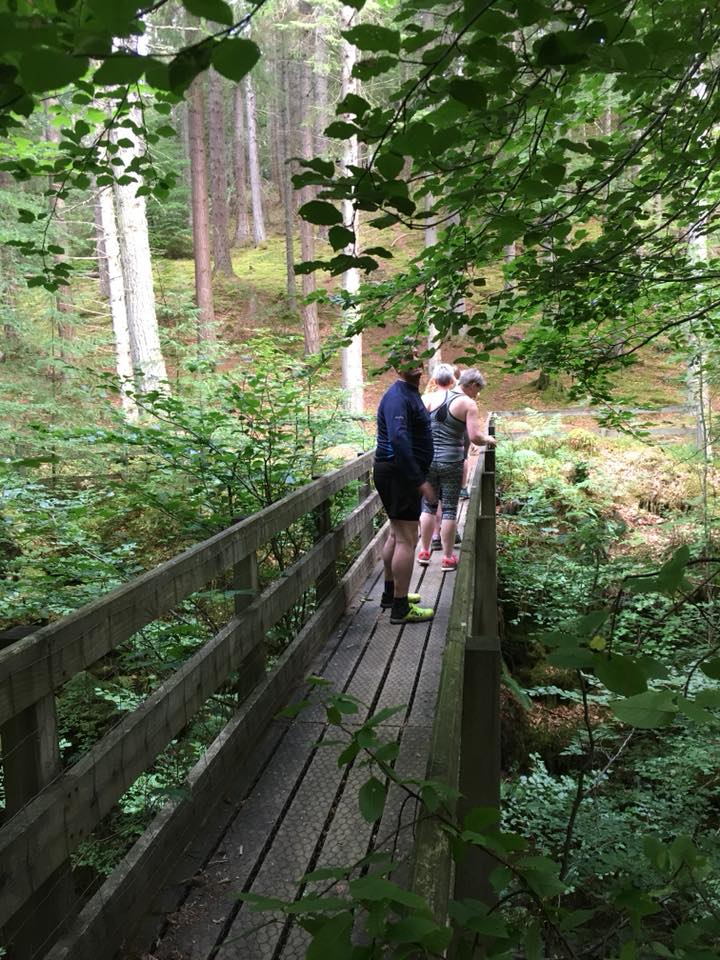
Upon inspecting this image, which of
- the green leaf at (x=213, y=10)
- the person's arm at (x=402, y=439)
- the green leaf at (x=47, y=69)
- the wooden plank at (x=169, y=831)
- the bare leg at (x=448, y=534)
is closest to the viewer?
the green leaf at (x=47, y=69)

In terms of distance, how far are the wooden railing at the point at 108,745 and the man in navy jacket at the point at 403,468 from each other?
130 centimetres

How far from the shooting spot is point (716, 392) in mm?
9297

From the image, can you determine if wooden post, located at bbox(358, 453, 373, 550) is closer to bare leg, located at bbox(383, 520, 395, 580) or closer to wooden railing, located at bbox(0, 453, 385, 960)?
bare leg, located at bbox(383, 520, 395, 580)

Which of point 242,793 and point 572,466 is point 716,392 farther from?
point 242,793

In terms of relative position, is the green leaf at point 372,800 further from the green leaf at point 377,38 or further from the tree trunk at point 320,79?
the tree trunk at point 320,79

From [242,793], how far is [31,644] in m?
1.84

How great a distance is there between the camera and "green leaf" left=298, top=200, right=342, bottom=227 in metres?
1.63

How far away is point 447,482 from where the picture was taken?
6.26 meters

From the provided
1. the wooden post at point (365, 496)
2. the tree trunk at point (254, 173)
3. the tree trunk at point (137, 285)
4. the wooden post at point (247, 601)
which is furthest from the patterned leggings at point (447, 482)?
the tree trunk at point (254, 173)

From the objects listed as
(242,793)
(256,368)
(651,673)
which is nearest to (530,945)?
(651,673)

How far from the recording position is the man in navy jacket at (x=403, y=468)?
4.92 metres

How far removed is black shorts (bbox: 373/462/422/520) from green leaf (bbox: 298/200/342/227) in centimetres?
339

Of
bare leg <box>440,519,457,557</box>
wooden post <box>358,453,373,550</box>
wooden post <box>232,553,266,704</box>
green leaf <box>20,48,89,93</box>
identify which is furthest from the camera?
wooden post <box>358,453,373,550</box>

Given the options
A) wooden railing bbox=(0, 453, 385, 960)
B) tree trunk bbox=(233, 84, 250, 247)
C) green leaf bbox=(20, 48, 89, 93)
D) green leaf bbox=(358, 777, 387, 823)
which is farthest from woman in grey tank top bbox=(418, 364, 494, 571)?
tree trunk bbox=(233, 84, 250, 247)
